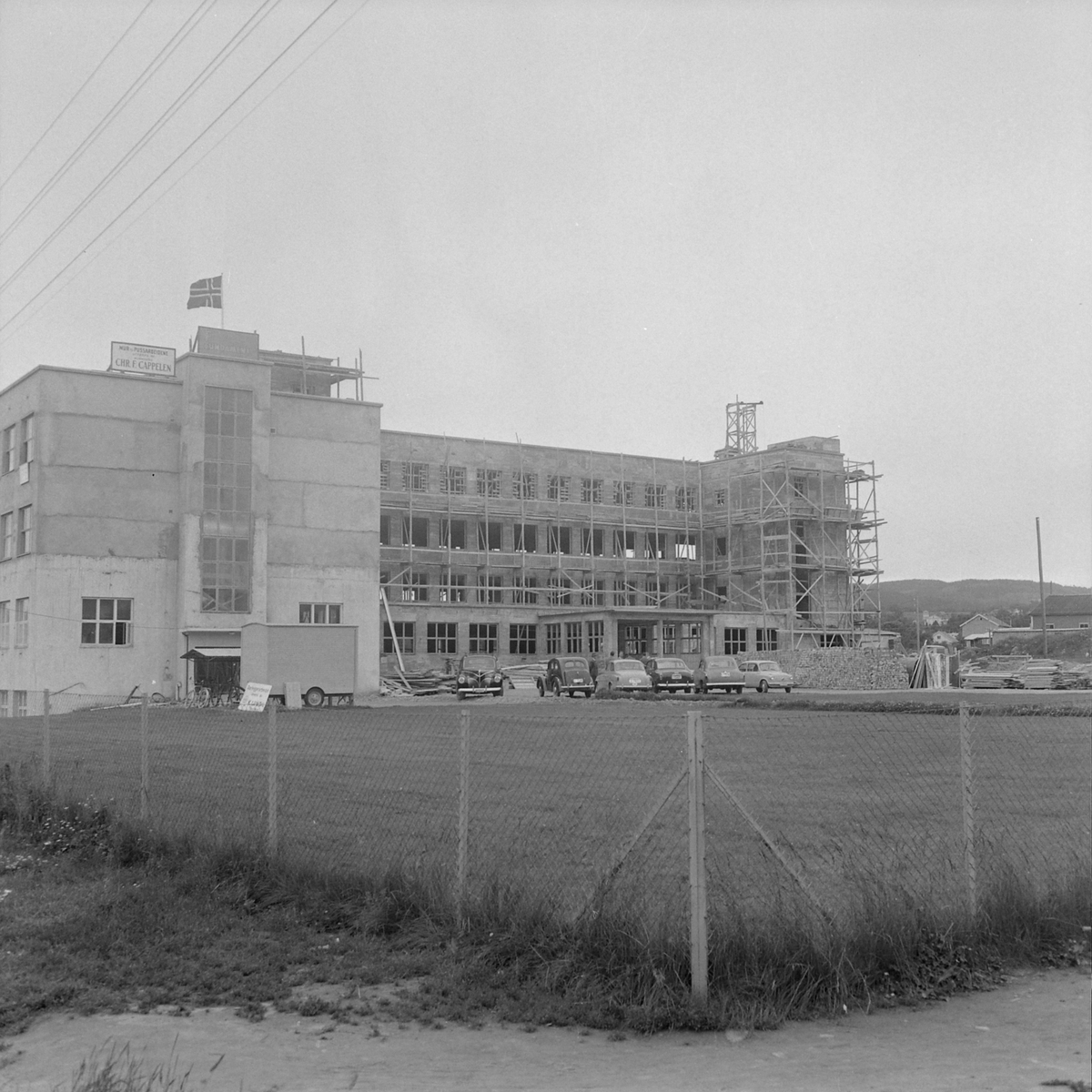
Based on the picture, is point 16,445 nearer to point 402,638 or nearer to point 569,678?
point 402,638

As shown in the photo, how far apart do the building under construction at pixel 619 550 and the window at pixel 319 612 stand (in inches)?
395

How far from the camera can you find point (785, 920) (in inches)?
279

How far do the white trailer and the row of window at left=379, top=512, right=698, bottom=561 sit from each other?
27.6 metres

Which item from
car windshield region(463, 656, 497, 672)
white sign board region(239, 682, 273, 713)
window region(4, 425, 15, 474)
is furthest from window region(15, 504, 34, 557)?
car windshield region(463, 656, 497, 672)

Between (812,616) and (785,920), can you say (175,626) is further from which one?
(785,920)

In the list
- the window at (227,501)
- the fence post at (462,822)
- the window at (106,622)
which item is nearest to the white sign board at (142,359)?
the window at (227,501)

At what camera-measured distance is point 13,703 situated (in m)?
54.4

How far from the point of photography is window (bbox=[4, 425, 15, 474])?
184ft

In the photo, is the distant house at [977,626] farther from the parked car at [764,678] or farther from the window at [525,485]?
the parked car at [764,678]

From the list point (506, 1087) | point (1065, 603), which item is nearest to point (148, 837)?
point (506, 1087)

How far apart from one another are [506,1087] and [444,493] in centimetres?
7077

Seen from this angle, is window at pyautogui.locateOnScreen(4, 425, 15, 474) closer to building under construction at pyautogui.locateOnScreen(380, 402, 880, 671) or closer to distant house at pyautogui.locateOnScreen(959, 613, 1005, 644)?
building under construction at pyautogui.locateOnScreen(380, 402, 880, 671)

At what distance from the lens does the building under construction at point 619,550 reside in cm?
7350

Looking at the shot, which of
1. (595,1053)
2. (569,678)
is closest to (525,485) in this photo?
(569,678)
